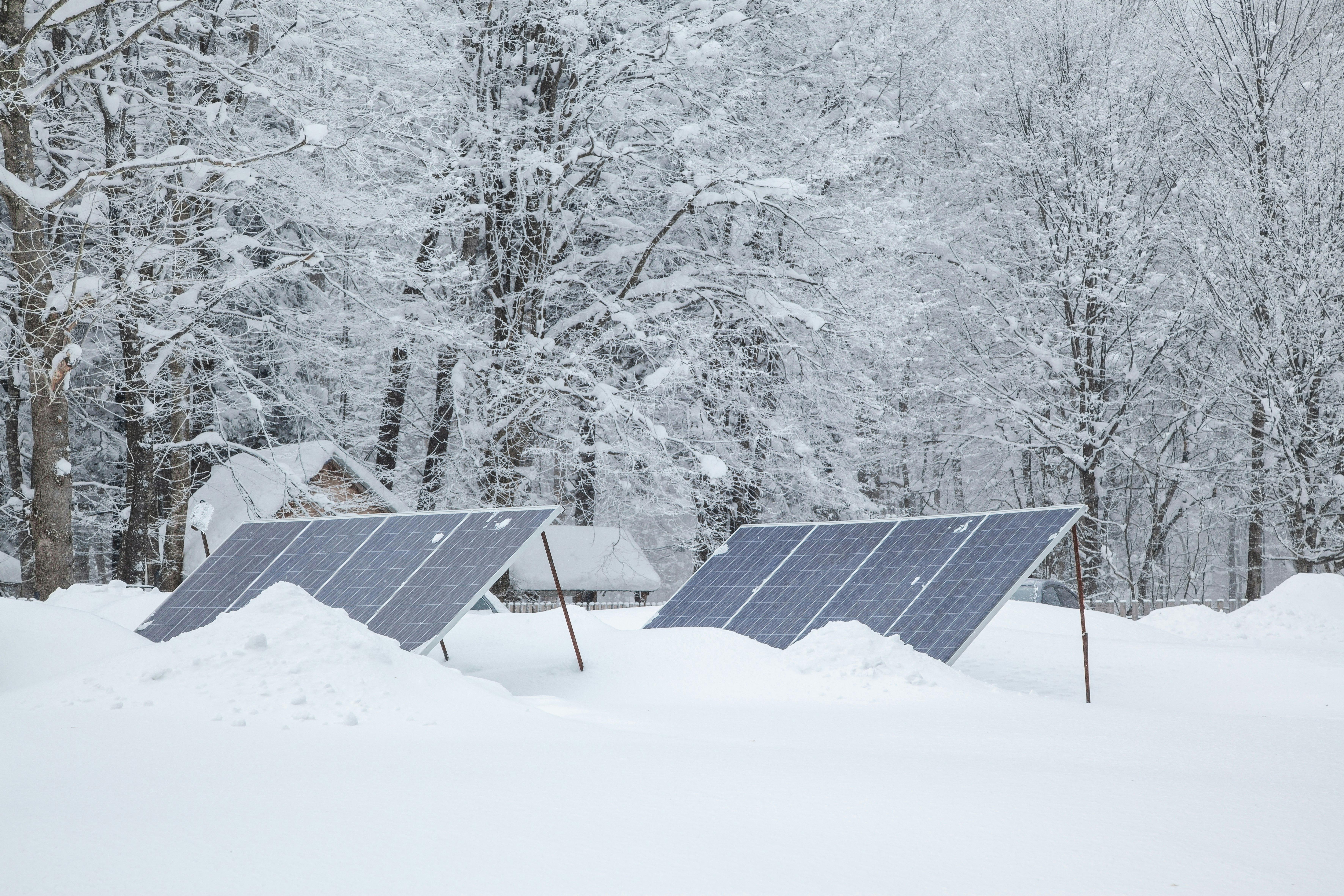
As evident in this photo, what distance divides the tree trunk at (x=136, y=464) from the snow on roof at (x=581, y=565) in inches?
307

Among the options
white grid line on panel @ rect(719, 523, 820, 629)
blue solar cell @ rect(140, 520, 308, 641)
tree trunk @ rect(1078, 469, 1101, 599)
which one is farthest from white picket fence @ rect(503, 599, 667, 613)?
tree trunk @ rect(1078, 469, 1101, 599)

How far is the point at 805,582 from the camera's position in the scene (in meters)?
12.2

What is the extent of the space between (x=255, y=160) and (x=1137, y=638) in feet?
40.3

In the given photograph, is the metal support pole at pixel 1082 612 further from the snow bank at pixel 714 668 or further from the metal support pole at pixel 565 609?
the metal support pole at pixel 565 609

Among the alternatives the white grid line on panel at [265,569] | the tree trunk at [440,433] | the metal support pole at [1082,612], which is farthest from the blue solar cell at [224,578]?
the metal support pole at [1082,612]

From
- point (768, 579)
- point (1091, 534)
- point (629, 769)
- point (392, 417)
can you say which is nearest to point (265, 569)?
point (768, 579)

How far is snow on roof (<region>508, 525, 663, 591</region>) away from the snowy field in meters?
13.4

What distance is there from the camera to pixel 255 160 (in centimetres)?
1266

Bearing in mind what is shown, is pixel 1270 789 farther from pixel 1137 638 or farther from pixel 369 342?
pixel 369 342

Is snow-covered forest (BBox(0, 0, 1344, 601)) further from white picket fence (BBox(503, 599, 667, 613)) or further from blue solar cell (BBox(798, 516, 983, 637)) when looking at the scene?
blue solar cell (BBox(798, 516, 983, 637))

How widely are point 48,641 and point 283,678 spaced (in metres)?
2.33

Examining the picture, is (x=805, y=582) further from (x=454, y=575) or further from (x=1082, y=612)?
(x=454, y=575)

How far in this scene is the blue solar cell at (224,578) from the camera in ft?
36.1

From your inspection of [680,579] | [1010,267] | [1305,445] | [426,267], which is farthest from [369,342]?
[680,579]
